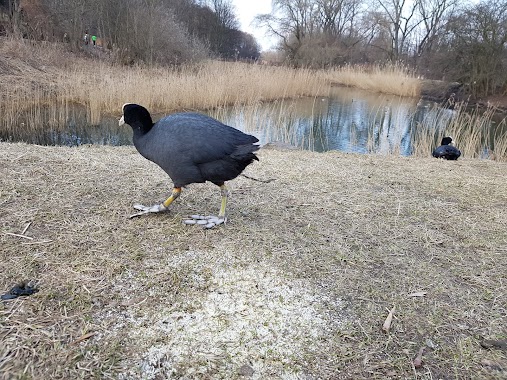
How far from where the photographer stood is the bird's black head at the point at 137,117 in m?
2.43

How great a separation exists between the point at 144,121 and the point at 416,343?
6.86ft

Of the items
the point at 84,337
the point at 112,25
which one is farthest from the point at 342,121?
the point at 112,25

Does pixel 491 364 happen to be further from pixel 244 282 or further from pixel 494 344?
pixel 244 282

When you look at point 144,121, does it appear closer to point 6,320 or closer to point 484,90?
point 6,320

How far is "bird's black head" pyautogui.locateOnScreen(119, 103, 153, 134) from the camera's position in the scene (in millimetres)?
2434

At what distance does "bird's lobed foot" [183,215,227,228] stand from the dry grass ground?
59 mm

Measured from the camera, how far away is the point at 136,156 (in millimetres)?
4715

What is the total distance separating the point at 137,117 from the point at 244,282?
133cm

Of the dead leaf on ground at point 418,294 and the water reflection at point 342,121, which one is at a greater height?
the water reflection at point 342,121

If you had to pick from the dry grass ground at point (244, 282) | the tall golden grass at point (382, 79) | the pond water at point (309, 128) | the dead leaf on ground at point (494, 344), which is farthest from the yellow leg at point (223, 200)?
the tall golden grass at point (382, 79)

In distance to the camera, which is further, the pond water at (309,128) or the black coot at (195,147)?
the pond water at (309,128)

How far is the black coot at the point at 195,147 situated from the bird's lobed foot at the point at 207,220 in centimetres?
31

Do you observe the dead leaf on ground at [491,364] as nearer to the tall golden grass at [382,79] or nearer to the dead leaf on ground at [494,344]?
the dead leaf on ground at [494,344]

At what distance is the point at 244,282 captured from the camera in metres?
2.02
